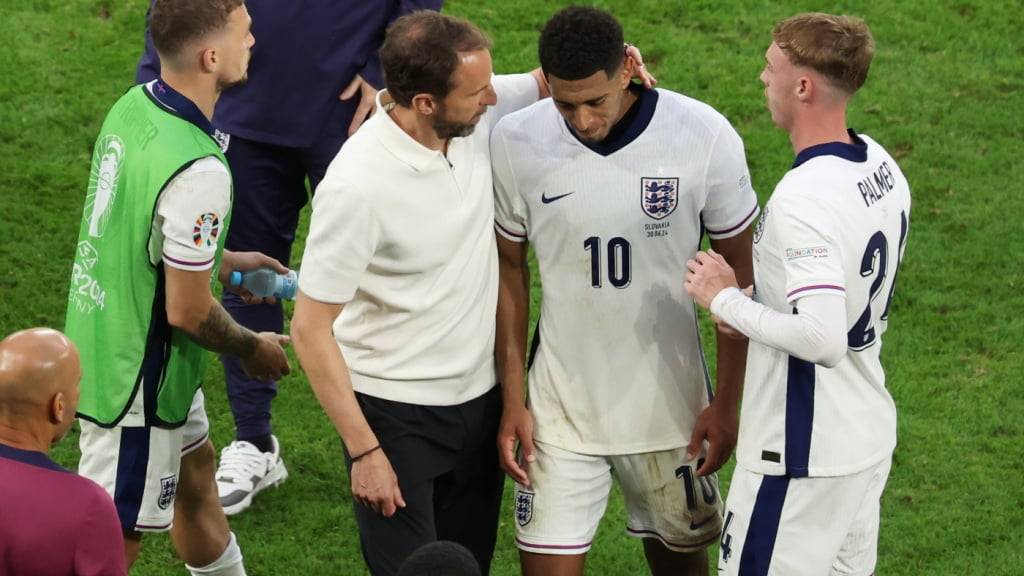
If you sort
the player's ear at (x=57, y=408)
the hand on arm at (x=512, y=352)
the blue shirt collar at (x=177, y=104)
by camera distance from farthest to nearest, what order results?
the hand on arm at (x=512, y=352) < the blue shirt collar at (x=177, y=104) < the player's ear at (x=57, y=408)

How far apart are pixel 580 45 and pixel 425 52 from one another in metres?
0.40

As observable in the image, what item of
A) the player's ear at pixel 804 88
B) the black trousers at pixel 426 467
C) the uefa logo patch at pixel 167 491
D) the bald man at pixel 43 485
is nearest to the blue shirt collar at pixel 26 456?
the bald man at pixel 43 485

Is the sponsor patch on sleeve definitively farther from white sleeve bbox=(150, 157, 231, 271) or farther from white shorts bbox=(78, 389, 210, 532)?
white shorts bbox=(78, 389, 210, 532)

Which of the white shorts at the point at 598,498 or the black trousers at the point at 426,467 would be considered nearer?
the black trousers at the point at 426,467

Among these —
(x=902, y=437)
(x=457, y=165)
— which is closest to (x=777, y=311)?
(x=457, y=165)

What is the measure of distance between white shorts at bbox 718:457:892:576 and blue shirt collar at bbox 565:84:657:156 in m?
0.95

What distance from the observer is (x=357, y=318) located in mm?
4270

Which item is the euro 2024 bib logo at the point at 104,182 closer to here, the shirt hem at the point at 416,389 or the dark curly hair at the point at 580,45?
the shirt hem at the point at 416,389

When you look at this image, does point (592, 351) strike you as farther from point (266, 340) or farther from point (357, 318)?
point (266, 340)

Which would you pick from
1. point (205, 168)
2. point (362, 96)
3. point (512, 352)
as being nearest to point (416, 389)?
point (512, 352)

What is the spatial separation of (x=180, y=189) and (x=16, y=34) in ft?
19.3

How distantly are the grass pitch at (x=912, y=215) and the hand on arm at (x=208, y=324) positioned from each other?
1.30 metres

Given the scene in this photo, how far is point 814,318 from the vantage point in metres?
3.85

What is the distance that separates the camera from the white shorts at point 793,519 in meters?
4.18
